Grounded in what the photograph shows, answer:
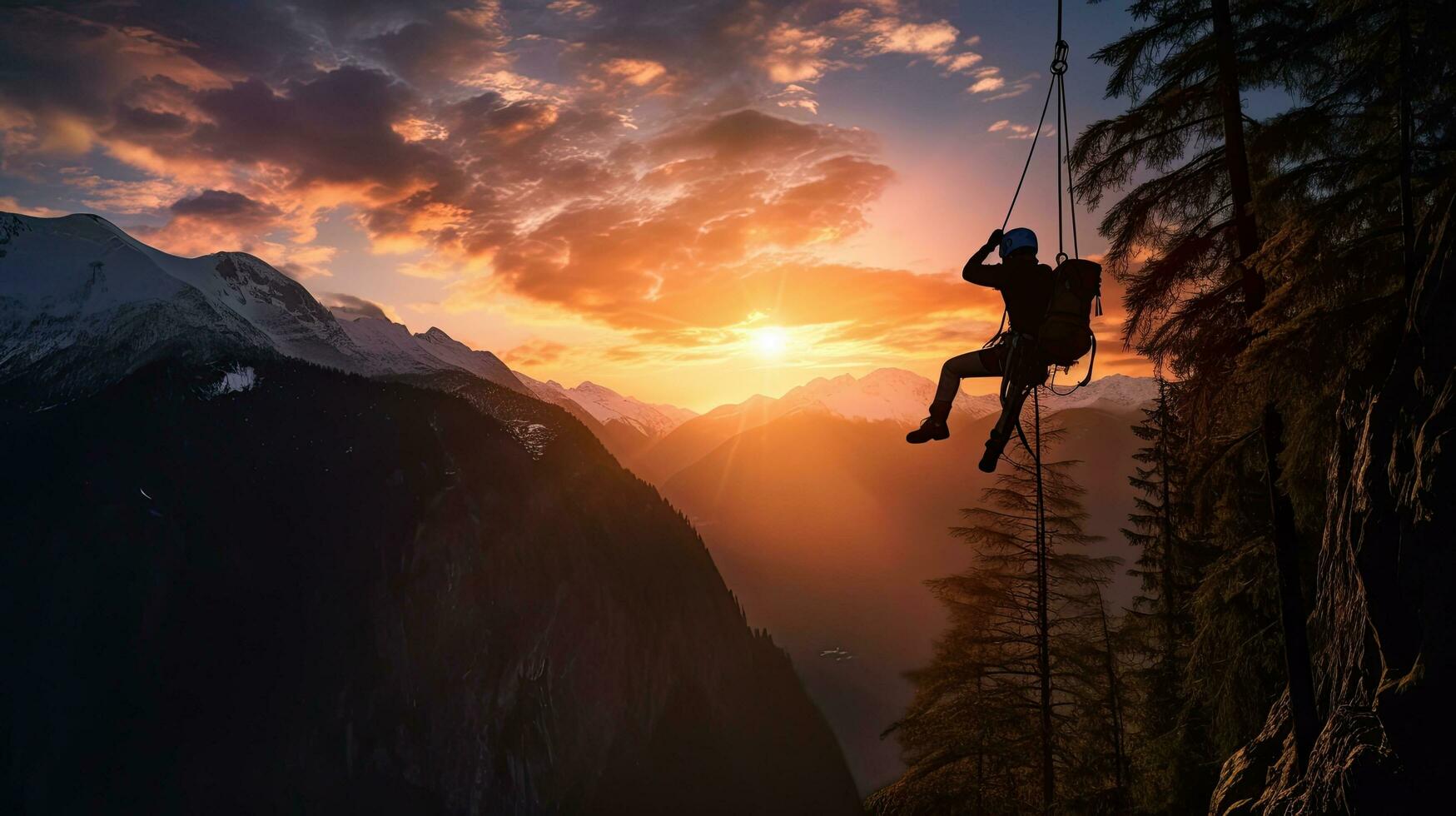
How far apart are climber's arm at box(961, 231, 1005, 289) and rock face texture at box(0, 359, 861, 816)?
145707 millimetres

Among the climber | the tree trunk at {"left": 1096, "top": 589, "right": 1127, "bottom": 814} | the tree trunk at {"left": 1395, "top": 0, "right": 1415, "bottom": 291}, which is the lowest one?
the tree trunk at {"left": 1096, "top": 589, "right": 1127, "bottom": 814}

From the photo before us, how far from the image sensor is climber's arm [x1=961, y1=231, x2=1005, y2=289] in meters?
7.31

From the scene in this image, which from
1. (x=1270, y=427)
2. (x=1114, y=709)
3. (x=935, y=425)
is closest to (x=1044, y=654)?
(x=1114, y=709)

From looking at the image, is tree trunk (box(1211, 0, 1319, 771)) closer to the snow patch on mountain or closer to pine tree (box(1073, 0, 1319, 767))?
pine tree (box(1073, 0, 1319, 767))

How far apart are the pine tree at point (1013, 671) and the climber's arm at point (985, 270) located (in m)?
9.38

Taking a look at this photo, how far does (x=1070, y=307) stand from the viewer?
6887 mm

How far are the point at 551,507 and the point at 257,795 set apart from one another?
7701 centimetres

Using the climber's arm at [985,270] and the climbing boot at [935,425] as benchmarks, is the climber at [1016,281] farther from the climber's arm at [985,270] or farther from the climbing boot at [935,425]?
the climbing boot at [935,425]

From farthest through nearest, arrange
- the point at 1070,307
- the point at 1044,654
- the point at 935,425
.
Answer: the point at 1044,654 < the point at 935,425 < the point at 1070,307

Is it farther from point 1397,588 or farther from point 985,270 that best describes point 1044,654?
point 985,270

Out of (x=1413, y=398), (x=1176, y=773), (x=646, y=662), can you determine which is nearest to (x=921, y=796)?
(x=1176, y=773)

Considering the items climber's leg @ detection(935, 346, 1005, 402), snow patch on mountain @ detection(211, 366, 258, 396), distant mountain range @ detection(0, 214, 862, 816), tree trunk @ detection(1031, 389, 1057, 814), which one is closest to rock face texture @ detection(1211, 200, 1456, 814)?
climber's leg @ detection(935, 346, 1005, 402)

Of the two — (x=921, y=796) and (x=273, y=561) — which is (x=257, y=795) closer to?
(x=273, y=561)

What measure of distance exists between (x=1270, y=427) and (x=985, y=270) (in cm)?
403
